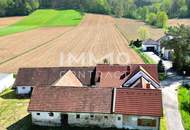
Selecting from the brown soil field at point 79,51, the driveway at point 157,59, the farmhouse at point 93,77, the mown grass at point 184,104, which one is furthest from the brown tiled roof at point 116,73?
the brown soil field at point 79,51

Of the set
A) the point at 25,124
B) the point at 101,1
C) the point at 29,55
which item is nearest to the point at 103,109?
the point at 25,124

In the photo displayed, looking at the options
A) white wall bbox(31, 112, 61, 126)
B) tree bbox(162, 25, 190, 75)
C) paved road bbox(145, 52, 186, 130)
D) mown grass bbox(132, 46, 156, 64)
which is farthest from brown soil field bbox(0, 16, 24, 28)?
white wall bbox(31, 112, 61, 126)

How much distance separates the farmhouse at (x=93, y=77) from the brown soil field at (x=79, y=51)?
15.2 metres

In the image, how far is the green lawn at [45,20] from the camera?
127 m

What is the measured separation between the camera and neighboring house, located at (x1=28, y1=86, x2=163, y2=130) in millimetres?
34906

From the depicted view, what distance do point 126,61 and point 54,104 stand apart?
3282 cm

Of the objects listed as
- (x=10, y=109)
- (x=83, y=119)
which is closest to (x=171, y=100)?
(x=83, y=119)

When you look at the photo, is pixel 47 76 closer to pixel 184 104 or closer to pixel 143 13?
pixel 184 104

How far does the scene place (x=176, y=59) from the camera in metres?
59.3

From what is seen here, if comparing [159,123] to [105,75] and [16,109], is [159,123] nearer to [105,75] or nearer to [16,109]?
[105,75]

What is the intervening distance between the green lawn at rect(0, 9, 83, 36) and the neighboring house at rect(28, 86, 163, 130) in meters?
80.7

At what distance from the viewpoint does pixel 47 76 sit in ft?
159

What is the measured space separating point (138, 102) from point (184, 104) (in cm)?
926

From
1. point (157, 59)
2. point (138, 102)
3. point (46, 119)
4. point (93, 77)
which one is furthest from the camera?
point (157, 59)
